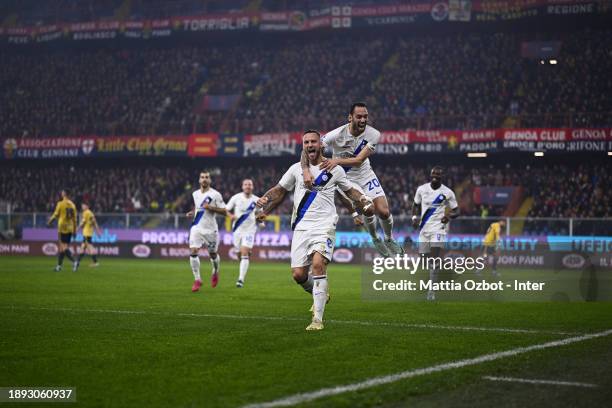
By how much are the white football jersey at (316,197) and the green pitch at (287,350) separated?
4.88 ft

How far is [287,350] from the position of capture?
927 cm

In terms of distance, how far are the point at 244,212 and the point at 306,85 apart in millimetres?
32846

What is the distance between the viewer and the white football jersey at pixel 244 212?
76.2ft

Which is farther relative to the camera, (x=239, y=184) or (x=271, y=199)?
(x=239, y=184)

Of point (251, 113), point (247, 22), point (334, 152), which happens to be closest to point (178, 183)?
point (251, 113)

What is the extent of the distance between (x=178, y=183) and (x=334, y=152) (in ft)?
133

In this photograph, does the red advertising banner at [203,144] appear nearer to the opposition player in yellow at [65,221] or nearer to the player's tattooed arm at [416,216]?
the opposition player in yellow at [65,221]

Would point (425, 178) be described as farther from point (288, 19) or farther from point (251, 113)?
point (288, 19)

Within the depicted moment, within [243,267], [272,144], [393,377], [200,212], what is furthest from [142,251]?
[393,377]

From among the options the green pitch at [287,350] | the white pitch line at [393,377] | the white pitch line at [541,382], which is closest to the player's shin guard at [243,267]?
the green pitch at [287,350]

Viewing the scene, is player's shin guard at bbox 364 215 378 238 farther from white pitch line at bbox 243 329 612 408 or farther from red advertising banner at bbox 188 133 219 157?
red advertising banner at bbox 188 133 219 157

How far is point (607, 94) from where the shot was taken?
45.2m

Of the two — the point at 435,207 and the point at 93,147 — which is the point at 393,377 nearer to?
the point at 435,207

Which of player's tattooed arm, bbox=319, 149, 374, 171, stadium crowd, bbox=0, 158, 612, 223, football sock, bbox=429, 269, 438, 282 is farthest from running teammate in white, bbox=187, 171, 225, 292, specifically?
stadium crowd, bbox=0, 158, 612, 223
